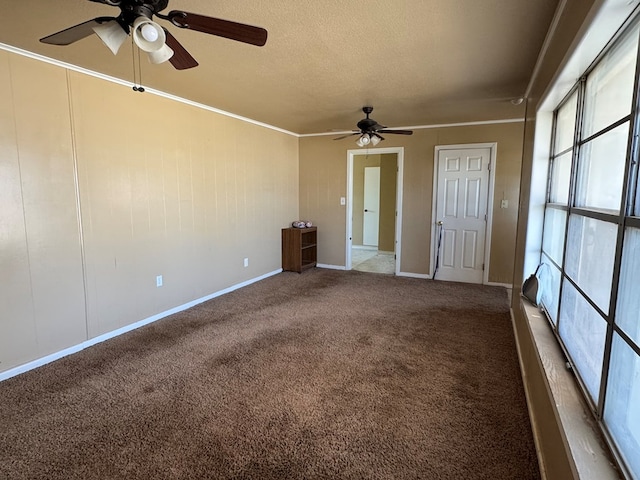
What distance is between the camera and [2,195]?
2533mm

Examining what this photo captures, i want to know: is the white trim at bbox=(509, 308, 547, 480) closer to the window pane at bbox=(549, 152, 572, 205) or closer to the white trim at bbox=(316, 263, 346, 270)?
the window pane at bbox=(549, 152, 572, 205)

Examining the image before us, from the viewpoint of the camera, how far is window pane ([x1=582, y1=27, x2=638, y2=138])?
1292 millimetres

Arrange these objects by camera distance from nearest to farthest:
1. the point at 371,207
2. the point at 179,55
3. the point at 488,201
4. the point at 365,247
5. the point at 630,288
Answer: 1. the point at 630,288
2. the point at 179,55
3. the point at 488,201
4. the point at 371,207
5. the point at 365,247

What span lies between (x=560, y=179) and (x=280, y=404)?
257cm

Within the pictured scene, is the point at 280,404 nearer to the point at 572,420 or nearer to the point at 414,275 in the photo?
the point at 572,420

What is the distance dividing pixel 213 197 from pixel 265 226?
1.26m

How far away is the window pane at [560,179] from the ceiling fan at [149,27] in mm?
2126

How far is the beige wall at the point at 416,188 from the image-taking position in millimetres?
5043

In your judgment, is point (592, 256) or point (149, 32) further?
point (592, 256)

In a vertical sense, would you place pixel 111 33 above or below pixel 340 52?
below

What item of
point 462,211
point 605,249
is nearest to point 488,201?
point 462,211

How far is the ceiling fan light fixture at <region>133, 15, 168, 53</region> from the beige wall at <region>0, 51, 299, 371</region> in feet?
5.80

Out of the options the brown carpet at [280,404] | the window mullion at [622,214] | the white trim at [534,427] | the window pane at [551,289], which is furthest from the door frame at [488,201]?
the window mullion at [622,214]

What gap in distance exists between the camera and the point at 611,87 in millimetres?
1521
